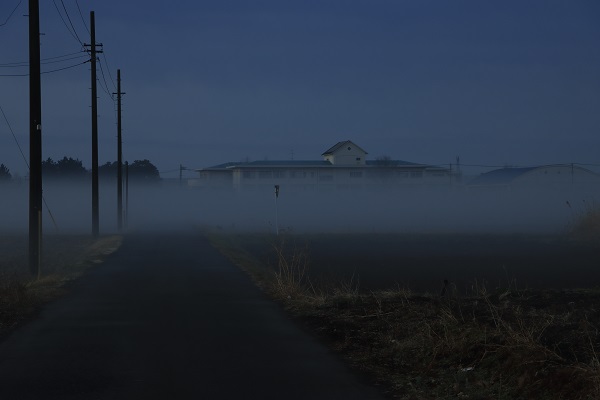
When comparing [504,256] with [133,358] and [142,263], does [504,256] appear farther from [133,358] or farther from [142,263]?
[133,358]

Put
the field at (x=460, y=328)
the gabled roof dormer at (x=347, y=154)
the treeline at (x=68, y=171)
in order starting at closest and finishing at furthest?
1. the field at (x=460, y=328)
2. the gabled roof dormer at (x=347, y=154)
3. the treeline at (x=68, y=171)

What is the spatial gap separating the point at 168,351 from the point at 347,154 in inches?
3285

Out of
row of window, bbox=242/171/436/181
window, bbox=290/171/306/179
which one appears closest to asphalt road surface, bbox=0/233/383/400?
window, bbox=290/171/306/179

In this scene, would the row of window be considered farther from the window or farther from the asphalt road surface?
the asphalt road surface

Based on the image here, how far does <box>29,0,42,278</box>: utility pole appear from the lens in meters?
21.5

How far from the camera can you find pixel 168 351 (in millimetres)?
10977

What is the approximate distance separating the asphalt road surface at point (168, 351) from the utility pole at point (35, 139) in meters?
3.49

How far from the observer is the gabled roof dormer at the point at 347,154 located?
9319 centimetres

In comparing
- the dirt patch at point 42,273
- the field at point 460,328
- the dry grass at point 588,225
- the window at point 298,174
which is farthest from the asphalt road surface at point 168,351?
the window at point 298,174

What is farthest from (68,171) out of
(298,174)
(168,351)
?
(168,351)

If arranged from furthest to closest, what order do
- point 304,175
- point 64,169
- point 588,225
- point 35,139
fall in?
point 64,169, point 304,175, point 588,225, point 35,139

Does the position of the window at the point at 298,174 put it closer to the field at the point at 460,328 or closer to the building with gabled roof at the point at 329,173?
the building with gabled roof at the point at 329,173

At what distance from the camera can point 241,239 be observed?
49.1 m

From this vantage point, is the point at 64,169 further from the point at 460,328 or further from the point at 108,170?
the point at 460,328
